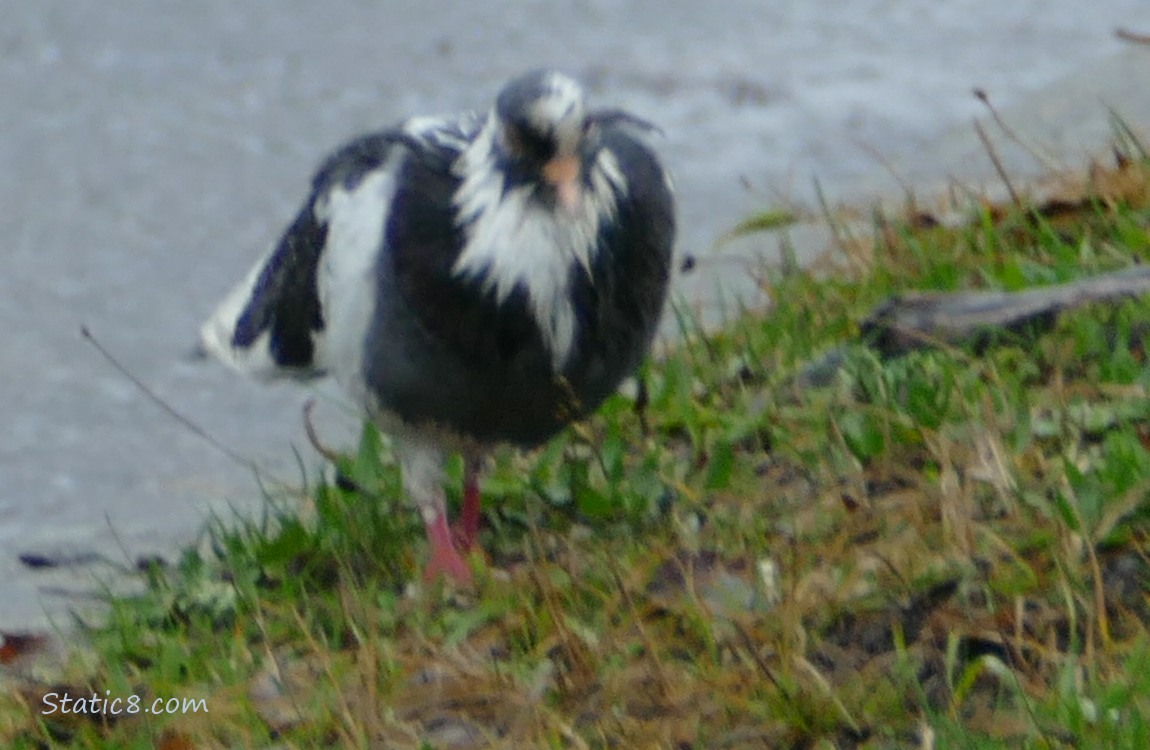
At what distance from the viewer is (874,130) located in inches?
269

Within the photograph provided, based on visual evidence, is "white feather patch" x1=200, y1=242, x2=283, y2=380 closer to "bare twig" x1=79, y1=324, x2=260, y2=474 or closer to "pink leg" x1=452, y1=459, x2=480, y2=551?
"bare twig" x1=79, y1=324, x2=260, y2=474

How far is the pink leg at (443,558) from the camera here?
11.6 ft

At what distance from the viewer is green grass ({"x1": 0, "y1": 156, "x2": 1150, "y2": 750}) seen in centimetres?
284

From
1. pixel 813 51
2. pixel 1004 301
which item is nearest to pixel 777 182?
pixel 813 51

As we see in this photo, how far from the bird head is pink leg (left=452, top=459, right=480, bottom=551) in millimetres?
688

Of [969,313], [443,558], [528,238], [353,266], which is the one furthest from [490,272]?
[969,313]

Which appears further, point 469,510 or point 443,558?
point 469,510

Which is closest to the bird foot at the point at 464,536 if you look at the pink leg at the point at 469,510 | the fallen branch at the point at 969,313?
the pink leg at the point at 469,510

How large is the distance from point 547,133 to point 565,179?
9cm

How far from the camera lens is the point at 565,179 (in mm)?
3311

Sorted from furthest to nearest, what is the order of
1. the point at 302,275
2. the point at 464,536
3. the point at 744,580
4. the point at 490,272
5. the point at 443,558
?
the point at 302,275 → the point at 464,536 → the point at 443,558 → the point at 490,272 → the point at 744,580

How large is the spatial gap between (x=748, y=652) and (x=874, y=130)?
413 cm

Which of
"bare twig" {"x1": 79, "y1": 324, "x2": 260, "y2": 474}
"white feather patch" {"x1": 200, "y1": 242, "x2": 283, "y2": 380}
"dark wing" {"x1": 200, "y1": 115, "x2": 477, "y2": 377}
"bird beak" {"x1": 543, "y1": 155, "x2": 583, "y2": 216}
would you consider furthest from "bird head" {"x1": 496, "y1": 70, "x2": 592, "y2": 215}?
"white feather patch" {"x1": 200, "y1": 242, "x2": 283, "y2": 380}

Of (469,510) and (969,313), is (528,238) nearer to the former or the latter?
(469,510)
